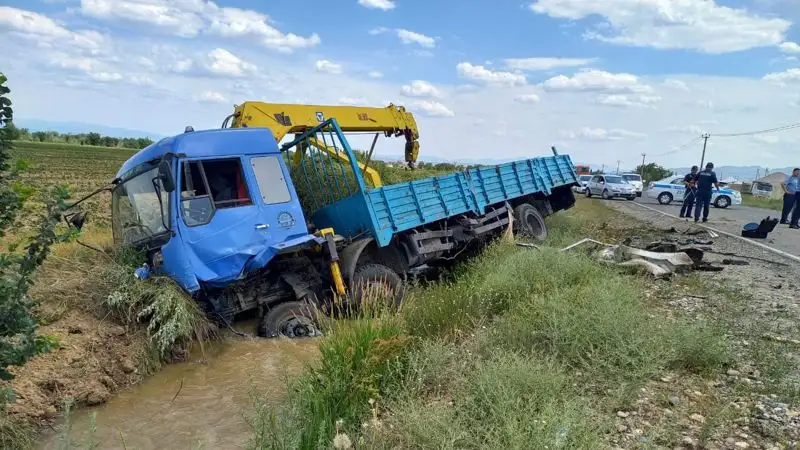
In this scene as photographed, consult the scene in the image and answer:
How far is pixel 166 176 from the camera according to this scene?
6.02 metres

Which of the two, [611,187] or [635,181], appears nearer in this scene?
[611,187]

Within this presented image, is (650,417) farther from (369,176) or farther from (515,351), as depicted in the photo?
(369,176)

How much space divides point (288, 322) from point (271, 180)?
6.06ft

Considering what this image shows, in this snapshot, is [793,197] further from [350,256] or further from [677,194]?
[677,194]

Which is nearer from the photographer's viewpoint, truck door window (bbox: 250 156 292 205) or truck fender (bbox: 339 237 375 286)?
truck door window (bbox: 250 156 292 205)

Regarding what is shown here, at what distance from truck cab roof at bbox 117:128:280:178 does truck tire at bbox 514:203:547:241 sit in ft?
17.5

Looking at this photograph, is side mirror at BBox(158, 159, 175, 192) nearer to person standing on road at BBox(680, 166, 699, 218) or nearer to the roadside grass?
person standing on road at BBox(680, 166, 699, 218)

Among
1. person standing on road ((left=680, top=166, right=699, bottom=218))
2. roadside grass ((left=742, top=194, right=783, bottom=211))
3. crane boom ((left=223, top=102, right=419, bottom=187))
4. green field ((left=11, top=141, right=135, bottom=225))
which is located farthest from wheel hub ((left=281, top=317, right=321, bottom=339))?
roadside grass ((left=742, top=194, right=783, bottom=211))

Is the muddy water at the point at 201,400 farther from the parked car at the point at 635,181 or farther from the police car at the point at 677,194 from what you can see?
the parked car at the point at 635,181

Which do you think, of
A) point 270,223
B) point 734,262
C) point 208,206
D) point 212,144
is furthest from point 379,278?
point 734,262

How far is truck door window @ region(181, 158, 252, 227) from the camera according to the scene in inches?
253

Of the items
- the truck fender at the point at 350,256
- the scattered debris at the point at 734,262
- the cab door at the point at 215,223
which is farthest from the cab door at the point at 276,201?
the scattered debris at the point at 734,262

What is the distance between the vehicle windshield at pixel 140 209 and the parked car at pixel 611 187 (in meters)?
27.1

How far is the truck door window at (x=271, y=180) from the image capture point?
709cm
